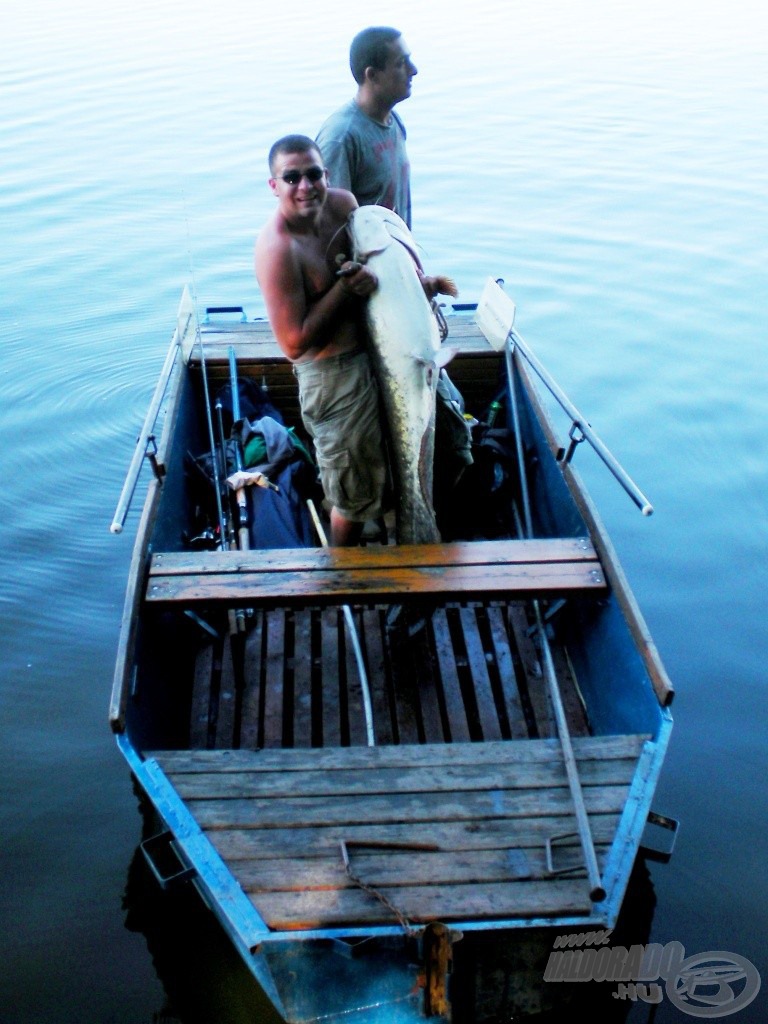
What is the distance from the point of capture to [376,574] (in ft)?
14.9

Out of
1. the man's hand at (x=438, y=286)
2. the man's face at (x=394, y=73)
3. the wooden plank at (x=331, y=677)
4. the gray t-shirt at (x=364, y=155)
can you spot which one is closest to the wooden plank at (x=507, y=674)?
the wooden plank at (x=331, y=677)

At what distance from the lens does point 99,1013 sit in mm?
4148

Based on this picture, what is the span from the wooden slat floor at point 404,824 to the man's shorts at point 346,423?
1479 mm

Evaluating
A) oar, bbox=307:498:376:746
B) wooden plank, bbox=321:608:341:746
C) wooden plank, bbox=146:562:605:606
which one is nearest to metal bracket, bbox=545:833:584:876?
oar, bbox=307:498:376:746

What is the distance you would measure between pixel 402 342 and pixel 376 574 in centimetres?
116

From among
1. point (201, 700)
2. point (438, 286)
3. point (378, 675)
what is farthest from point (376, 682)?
point (438, 286)

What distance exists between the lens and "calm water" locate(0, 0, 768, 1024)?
4809 millimetres

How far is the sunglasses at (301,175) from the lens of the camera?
13.4 ft

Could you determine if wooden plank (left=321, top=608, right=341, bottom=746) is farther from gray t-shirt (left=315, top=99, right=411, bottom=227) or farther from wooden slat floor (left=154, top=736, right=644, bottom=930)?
gray t-shirt (left=315, top=99, right=411, bottom=227)

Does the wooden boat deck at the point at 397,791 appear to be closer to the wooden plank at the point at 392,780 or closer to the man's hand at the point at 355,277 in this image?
the wooden plank at the point at 392,780

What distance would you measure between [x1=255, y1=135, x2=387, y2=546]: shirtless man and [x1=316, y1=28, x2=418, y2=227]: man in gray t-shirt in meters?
0.51

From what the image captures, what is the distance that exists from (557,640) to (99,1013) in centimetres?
302

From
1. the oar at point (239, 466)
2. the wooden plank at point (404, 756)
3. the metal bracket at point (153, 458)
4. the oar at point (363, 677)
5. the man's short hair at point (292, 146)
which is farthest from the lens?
the oar at point (239, 466)

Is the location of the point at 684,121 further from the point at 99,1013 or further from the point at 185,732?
the point at 99,1013
